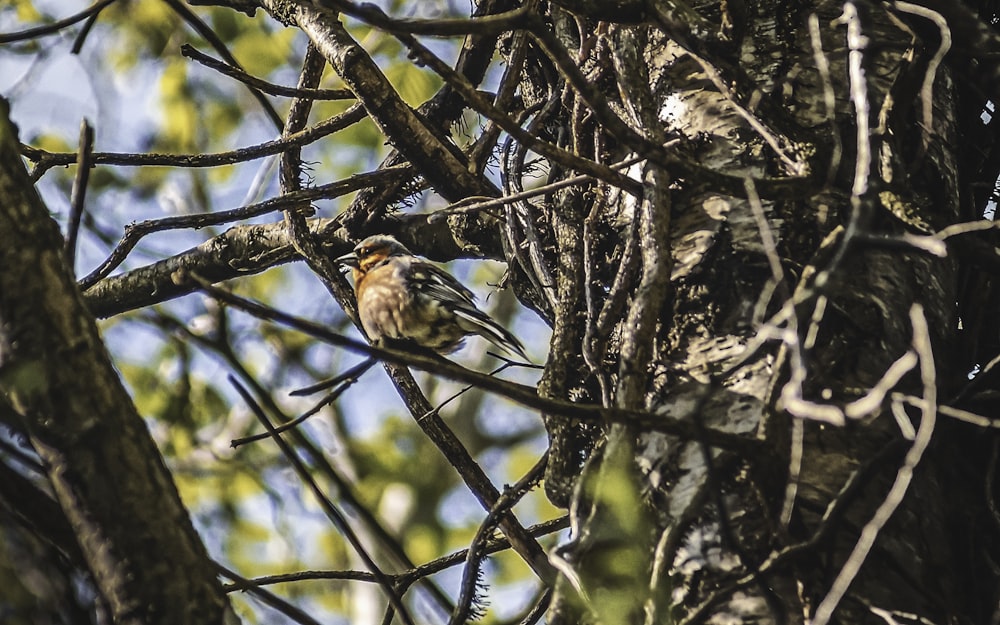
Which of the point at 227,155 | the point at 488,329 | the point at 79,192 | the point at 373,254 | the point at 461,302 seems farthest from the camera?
the point at 373,254

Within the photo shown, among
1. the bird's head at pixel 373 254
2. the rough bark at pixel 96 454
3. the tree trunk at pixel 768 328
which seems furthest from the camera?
the bird's head at pixel 373 254

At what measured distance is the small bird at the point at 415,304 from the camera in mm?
4555

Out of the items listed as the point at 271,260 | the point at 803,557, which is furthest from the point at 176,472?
the point at 803,557

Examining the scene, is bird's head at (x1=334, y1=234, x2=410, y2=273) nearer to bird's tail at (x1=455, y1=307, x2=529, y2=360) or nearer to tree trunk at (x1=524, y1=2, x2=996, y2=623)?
bird's tail at (x1=455, y1=307, x2=529, y2=360)

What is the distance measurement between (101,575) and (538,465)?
1.21 metres

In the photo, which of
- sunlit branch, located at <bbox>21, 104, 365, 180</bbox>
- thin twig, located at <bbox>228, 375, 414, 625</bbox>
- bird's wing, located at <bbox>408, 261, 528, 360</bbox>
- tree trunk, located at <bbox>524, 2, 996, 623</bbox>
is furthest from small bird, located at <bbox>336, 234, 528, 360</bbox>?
thin twig, located at <bbox>228, 375, 414, 625</bbox>

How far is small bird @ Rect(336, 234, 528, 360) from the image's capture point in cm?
455

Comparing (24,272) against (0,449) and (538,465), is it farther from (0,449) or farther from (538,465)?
(538,465)

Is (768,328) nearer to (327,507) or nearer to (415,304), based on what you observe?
(327,507)

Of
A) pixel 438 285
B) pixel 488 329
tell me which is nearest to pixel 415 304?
pixel 438 285

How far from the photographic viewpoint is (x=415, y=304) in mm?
4605

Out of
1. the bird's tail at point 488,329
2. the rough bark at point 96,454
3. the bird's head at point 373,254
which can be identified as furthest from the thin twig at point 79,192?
the bird's head at point 373,254

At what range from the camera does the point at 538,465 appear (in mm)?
2633

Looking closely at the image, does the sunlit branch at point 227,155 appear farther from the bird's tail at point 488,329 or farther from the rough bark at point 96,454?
the rough bark at point 96,454
